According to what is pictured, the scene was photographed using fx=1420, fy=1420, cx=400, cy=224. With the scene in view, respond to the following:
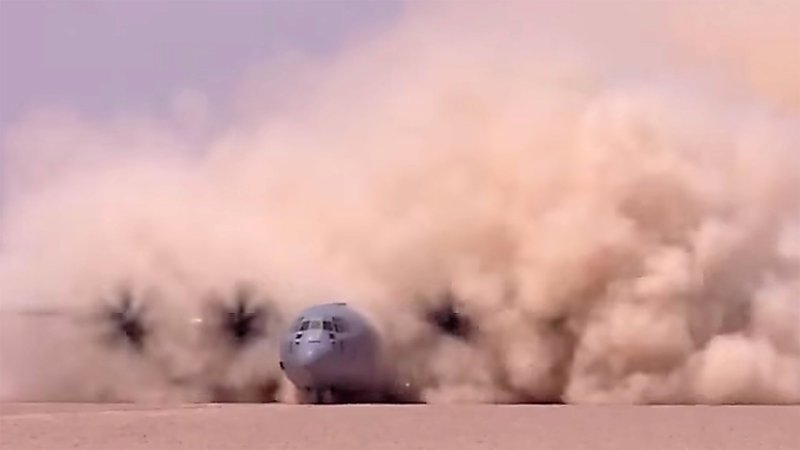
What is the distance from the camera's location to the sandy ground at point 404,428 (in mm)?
26734

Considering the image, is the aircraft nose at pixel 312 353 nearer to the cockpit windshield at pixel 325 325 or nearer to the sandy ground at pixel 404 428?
the cockpit windshield at pixel 325 325

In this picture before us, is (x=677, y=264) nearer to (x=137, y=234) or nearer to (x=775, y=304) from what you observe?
(x=775, y=304)

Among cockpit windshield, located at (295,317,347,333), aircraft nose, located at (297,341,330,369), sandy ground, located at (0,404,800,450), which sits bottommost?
sandy ground, located at (0,404,800,450)

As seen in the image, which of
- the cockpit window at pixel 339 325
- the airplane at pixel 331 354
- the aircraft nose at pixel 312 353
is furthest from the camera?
the cockpit window at pixel 339 325

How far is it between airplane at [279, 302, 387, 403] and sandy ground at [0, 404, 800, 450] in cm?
297

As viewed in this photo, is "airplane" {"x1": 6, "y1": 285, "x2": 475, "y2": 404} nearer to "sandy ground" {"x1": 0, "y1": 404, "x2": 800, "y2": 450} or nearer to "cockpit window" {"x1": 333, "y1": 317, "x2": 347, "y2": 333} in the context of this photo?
"cockpit window" {"x1": 333, "y1": 317, "x2": 347, "y2": 333}

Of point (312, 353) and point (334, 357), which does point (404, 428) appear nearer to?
point (312, 353)

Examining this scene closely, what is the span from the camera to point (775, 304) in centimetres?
4906

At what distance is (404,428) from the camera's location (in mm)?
30969

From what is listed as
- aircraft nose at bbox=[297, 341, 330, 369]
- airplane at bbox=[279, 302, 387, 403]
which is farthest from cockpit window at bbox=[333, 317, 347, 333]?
aircraft nose at bbox=[297, 341, 330, 369]

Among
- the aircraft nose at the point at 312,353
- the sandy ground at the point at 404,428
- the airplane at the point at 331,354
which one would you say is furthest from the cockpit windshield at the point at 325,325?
the sandy ground at the point at 404,428

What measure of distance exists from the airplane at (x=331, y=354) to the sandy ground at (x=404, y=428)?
2971mm

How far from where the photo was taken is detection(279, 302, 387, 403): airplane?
43.7m

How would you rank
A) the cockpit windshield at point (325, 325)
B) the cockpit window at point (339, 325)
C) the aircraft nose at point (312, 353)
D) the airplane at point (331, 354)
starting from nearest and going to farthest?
the aircraft nose at point (312, 353)
the airplane at point (331, 354)
the cockpit windshield at point (325, 325)
the cockpit window at point (339, 325)
